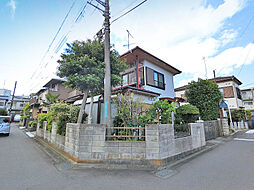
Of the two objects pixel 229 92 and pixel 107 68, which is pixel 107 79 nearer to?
pixel 107 68

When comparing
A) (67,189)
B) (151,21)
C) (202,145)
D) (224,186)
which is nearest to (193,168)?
(224,186)

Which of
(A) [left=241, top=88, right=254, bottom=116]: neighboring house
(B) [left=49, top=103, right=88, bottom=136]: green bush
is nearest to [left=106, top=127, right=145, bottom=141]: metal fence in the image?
(B) [left=49, top=103, right=88, bottom=136]: green bush

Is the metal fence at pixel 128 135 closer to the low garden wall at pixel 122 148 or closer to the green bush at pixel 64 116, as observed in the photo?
the low garden wall at pixel 122 148

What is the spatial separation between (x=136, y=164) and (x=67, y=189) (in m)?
1.97

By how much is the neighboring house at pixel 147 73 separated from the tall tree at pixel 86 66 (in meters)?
3.01

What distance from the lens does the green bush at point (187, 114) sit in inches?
303

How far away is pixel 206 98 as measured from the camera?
9.88 meters

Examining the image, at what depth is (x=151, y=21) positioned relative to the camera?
6.45 metres

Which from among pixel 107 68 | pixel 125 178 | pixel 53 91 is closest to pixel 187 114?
pixel 107 68

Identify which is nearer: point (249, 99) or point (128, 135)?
point (128, 135)

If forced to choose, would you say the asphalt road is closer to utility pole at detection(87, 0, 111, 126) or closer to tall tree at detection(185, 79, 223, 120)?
utility pole at detection(87, 0, 111, 126)

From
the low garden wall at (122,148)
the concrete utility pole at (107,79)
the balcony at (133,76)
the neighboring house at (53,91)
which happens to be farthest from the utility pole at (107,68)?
the neighboring house at (53,91)

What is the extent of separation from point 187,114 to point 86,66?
666cm

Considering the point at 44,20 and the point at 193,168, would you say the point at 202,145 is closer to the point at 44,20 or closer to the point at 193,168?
the point at 193,168
